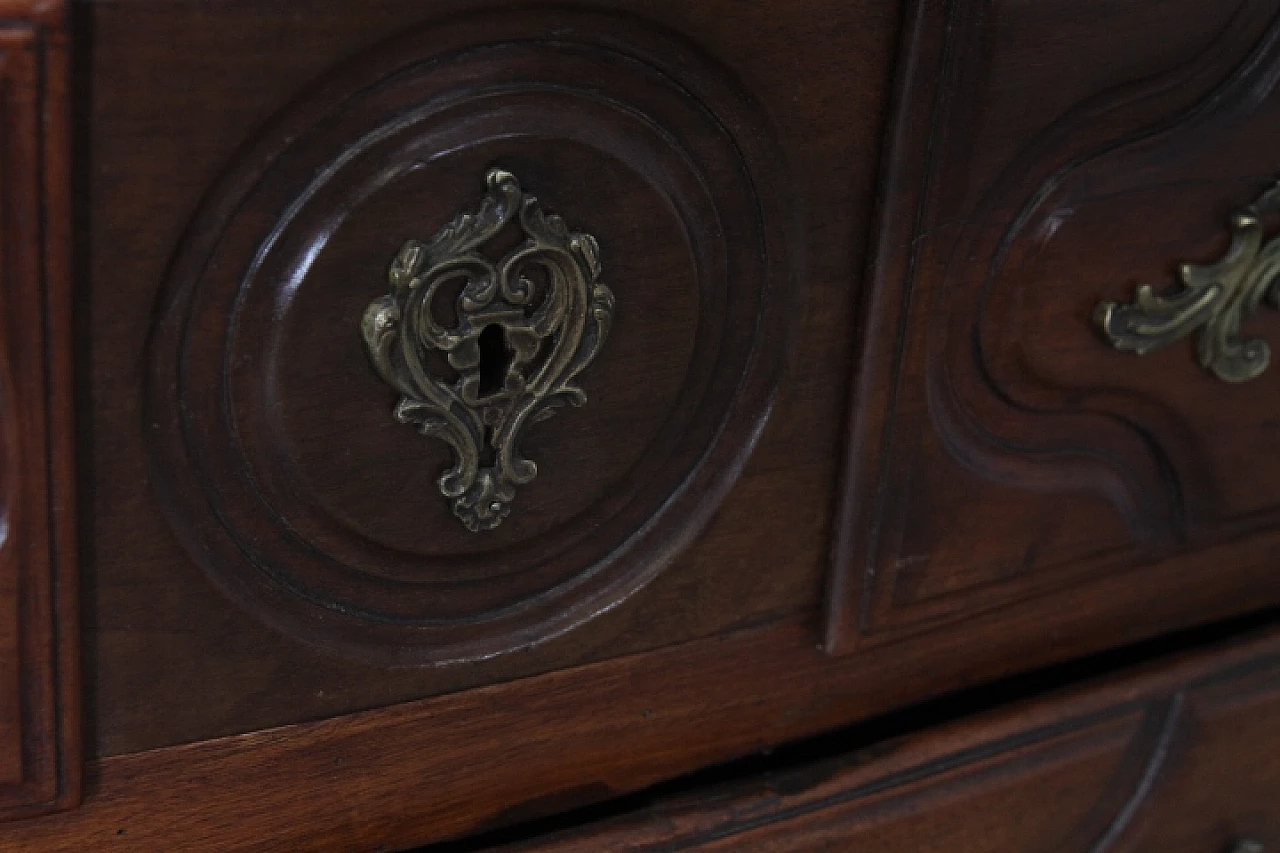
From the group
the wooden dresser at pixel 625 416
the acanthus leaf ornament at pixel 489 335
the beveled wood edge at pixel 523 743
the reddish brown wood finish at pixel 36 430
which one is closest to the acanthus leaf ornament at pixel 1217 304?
the wooden dresser at pixel 625 416

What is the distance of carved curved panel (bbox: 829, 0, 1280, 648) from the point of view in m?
0.49

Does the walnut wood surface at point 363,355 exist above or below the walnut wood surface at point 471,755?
above

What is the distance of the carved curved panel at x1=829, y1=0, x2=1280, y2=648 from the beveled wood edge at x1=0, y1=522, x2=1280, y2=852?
0.03 metres

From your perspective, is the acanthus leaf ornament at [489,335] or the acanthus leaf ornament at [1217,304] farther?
the acanthus leaf ornament at [1217,304]

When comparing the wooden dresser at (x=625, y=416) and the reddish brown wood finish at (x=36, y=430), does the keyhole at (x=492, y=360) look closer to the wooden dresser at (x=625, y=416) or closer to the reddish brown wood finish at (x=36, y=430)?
the wooden dresser at (x=625, y=416)

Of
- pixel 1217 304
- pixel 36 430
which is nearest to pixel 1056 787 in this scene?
pixel 1217 304

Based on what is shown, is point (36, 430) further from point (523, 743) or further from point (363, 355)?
point (523, 743)

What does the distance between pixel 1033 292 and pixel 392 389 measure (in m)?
0.23

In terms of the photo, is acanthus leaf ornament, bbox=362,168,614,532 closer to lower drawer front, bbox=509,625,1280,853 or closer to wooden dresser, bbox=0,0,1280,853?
wooden dresser, bbox=0,0,1280,853

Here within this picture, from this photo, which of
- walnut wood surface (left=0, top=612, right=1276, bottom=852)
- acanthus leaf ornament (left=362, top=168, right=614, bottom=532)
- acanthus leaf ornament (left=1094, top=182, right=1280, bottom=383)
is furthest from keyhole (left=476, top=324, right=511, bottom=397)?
acanthus leaf ornament (left=1094, top=182, right=1280, bottom=383)

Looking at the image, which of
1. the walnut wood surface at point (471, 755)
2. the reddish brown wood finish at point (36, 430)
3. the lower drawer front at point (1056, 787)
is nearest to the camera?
the reddish brown wood finish at point (36, 430)

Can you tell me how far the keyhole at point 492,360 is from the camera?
45 cm

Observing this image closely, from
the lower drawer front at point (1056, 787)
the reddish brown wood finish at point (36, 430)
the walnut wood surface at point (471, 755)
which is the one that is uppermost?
the reddish brown wood finish at point (36, 430)

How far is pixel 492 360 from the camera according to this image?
1.48 ft
